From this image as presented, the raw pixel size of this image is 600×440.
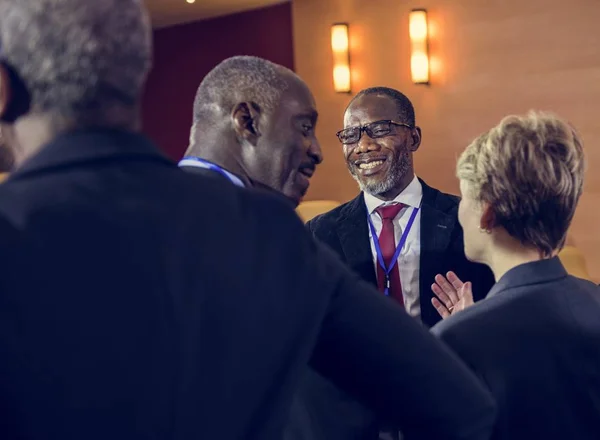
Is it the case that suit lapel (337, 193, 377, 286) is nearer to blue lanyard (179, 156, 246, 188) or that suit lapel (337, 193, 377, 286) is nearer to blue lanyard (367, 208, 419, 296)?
blue lanyard (367, 208, 419, 296)

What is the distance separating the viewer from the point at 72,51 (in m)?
0.86

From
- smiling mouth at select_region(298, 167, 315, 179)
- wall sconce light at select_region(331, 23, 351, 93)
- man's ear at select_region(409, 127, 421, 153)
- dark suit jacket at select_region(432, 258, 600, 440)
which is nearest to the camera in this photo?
dark suit jacket at select_region(432, 258, 600, 440)

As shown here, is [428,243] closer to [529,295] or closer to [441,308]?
[441,308]

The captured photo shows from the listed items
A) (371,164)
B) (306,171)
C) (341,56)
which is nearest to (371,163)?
(371,164)

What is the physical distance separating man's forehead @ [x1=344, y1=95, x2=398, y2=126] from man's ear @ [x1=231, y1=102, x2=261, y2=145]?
1.58 meters

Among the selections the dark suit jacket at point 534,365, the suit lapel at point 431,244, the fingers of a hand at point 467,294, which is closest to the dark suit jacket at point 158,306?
the dark suit jacket at point 534,365

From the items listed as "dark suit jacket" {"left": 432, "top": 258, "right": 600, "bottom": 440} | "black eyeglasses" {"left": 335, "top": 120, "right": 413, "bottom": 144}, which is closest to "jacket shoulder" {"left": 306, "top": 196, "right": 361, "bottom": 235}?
"black eyeglasses" {"left": 335, "top": 120, "right": 413, "bottom": 144}

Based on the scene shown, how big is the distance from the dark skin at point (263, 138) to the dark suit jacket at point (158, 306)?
1.80 ft

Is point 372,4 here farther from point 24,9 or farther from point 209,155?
point 24,9

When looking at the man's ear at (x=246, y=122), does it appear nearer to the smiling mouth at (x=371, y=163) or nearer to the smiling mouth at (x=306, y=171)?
the smiling mouth at (x=306, y=171)

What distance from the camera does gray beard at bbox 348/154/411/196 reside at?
2.96 meters

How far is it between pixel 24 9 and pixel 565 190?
0.93 metres

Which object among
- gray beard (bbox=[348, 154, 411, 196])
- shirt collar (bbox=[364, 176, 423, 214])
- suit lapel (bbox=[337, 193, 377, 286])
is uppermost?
gray beard (bbox=[348, 154, 411, 196])

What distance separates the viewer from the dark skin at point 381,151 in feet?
9.77
